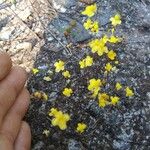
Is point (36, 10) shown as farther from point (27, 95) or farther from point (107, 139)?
point (107, 139)

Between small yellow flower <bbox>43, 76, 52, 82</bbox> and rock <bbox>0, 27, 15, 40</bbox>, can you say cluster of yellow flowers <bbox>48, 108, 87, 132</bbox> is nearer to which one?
small yellow flower <bbox>43, 76, 52, 82</bbox>

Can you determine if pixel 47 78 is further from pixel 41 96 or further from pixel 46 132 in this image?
pixel 46 132

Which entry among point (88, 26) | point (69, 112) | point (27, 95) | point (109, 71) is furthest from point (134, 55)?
point (27, 95)

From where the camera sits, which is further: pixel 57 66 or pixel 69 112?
pixel 57 66

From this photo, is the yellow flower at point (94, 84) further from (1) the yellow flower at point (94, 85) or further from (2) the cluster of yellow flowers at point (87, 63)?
(2) the cluster of yellow flowers at point (87, 63)

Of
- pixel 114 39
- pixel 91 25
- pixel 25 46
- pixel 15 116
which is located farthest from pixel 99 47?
pixel 15 116

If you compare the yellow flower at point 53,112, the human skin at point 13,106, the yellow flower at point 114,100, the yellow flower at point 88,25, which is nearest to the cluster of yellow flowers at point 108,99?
the yellow flower at point 114,100

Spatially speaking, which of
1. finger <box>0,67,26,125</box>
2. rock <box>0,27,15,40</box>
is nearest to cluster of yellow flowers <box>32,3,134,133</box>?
finger <box>0,67,26,125</box>
